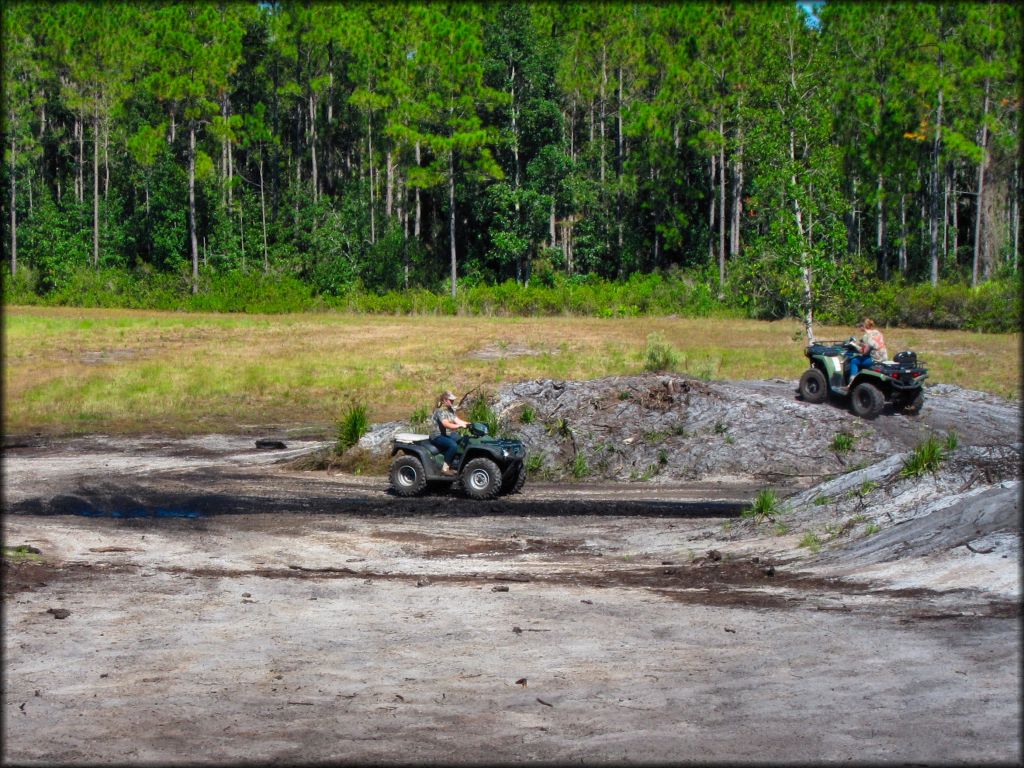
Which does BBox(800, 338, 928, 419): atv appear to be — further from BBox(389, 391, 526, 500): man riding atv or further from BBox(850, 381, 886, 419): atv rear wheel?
BBox(389, 391, 526, 500): man riding atv

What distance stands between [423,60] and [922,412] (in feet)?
147

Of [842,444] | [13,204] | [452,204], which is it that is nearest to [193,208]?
[13,204]

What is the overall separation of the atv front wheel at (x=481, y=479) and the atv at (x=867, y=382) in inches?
358

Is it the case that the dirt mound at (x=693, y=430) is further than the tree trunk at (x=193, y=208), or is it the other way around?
the tree trunk at (x=193, y=208)

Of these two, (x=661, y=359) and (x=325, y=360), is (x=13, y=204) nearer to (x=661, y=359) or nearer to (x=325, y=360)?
(x=325, y=360)

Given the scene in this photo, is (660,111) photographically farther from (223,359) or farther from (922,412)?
(922,412)

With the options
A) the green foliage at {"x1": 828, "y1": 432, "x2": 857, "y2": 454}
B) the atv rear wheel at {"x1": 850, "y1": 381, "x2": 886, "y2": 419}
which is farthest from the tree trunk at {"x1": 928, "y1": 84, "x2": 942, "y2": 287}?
the green foliage at {"x1": 828, "y1": 432, "x2": 857, "y2": 454}

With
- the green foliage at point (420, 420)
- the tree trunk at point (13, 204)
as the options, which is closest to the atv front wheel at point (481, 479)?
the green foliage at point (420, 420)

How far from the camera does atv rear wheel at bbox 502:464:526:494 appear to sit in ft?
67.7

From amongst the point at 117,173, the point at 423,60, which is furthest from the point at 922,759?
the point at 117,173

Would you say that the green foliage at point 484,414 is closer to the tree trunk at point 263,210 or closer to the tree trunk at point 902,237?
the tree trunk at point 902,237

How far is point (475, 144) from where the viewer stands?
6325 cm

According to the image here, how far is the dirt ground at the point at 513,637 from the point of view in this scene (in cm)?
805

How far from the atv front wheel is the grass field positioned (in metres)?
7.85
